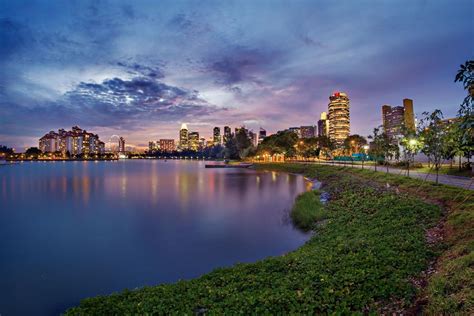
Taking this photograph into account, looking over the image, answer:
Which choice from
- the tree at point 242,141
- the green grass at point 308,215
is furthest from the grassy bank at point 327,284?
the tree at point 242,141

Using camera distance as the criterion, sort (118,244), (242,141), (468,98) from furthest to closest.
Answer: (242,141) → (118,244) → (468,98)

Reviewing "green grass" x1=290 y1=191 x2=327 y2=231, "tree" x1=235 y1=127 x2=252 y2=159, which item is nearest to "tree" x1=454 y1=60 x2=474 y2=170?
"green grass" x1=290 y1=191 x2=327 y2=231

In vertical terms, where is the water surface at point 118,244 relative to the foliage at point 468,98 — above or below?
below

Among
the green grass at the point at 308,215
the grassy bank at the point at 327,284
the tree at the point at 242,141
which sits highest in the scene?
the tree at the point at 242,141

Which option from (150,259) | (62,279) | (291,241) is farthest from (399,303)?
(62,279)

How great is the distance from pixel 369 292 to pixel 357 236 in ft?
19.6

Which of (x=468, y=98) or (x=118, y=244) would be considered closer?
(x=468, y=98)

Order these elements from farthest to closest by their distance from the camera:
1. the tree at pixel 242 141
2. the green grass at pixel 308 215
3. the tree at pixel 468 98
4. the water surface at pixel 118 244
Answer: the tree at pixel 242 141 < the green grass at pixel 308 215 < the water surface at pixel 118 244 < the tree at pixel 468 98

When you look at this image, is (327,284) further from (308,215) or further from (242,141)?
(242,141)

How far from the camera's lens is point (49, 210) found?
28.7 metres

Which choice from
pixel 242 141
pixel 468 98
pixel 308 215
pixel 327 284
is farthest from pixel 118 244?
pixel 242 141

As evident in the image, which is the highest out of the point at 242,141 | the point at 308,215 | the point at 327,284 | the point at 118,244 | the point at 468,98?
the point at 242,141

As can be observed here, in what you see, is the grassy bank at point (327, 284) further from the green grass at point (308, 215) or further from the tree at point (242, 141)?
the tree at point (242, 141)

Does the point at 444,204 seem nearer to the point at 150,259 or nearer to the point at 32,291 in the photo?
the point at 150,259
